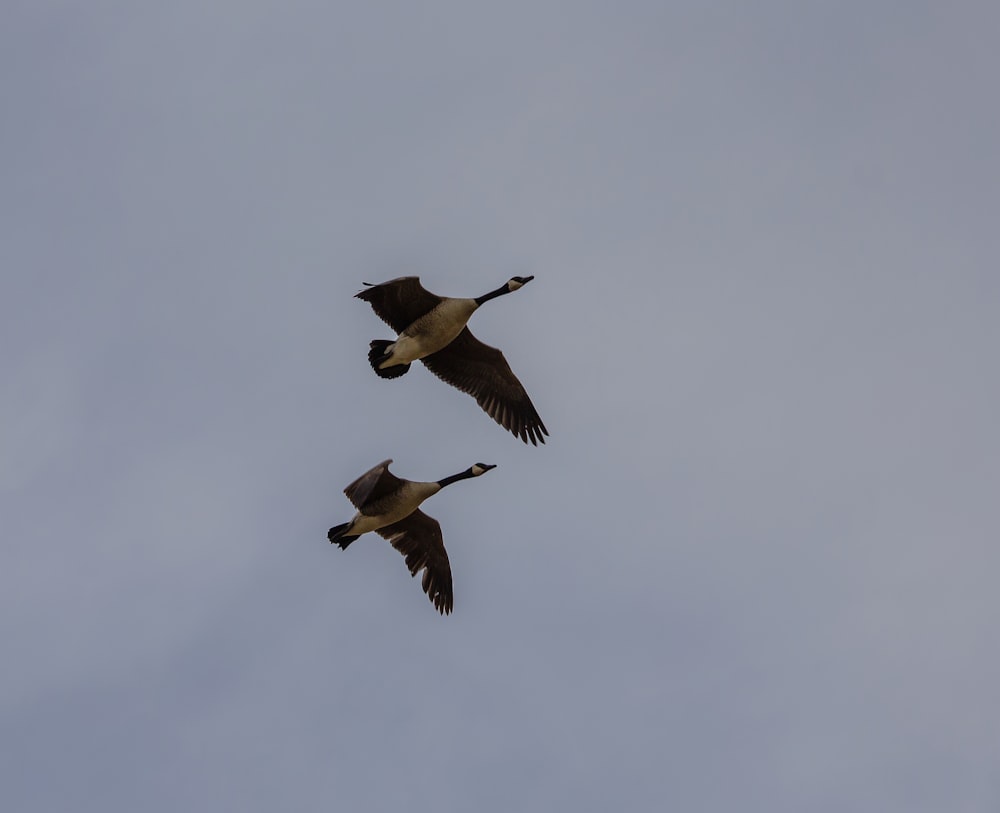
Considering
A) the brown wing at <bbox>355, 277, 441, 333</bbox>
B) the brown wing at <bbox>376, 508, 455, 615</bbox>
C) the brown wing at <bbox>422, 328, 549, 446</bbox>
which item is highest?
the brown wing at <bbox>355, 277, 441, 333</bbox>

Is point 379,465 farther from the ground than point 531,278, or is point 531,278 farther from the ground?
point 531,278

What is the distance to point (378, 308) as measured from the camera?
24984mm

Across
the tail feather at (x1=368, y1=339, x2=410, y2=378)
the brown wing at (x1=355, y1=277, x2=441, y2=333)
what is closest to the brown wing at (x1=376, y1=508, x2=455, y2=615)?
the tail feather at (x1=368, y1=339, x2=410, y2=378)

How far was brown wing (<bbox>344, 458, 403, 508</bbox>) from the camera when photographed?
2320 centimetres

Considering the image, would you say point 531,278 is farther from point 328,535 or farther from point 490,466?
point 328,535

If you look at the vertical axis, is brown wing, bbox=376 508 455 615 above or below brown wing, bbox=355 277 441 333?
below

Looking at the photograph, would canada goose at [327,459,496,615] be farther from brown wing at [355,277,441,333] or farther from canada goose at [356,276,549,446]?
brown wing at [355,277,441,333]

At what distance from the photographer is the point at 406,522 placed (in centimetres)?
2620

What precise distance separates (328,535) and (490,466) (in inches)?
139

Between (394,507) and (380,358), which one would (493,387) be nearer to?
(380,358)

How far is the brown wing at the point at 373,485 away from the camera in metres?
23.2

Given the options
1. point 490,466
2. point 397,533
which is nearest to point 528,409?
point 490,466

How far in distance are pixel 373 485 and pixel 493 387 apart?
169 inches

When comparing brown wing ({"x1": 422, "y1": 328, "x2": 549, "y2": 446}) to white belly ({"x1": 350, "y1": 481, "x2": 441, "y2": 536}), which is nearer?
white belly ({"x1": 350, "y1": 481, "x2": 441, "y2": 536})
